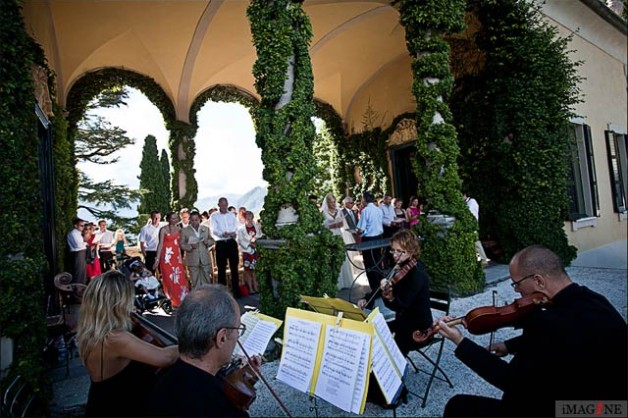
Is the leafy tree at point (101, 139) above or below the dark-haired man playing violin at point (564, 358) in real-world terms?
above

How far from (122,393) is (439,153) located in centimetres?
595

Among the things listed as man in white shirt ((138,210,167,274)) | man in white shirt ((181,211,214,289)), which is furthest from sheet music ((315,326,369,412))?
man in white shirt ((138,210,167,274))

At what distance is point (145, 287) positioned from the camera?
6199 millimetres

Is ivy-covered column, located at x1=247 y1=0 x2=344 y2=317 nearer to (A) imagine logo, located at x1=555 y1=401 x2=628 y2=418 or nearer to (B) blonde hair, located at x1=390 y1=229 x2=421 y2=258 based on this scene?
(B) blonde hair, located at x1=390 y1=229 x2=421 y2=258

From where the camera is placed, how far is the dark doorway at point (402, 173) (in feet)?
45.1

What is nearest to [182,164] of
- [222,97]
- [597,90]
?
[222,97]

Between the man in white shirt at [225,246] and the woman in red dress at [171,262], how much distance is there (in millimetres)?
793

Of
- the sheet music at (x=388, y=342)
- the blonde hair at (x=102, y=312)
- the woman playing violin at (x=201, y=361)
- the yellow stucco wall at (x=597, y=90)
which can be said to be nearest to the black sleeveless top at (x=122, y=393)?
the blonde hair at (x=102, y=312)

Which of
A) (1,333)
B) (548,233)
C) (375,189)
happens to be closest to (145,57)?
(375,189)

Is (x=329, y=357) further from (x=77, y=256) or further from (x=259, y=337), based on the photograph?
(x=77, y=256)

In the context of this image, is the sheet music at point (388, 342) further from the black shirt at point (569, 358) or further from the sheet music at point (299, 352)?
the black shirt at point (569, 358)

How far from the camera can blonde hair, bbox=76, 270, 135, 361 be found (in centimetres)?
215

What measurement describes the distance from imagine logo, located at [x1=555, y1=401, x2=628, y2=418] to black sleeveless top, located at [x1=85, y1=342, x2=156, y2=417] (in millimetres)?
2132

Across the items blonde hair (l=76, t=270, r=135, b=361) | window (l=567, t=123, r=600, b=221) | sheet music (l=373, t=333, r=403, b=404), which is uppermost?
window (l=567, t=123, r=600, b=221)
